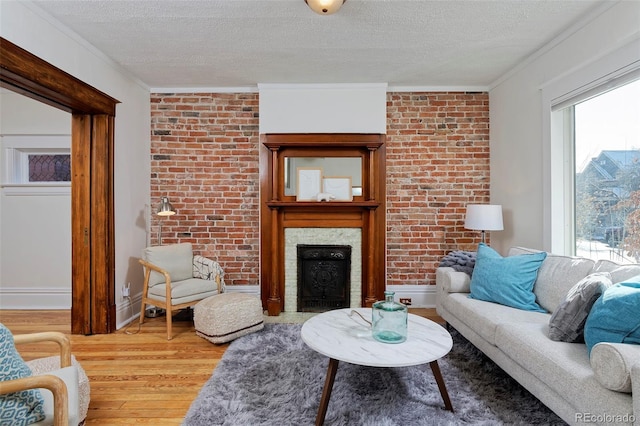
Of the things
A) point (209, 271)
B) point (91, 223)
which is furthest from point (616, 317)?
point (91, 223)

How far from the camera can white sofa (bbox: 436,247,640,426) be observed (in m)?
1.34

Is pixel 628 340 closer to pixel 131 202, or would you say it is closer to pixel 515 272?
pixel 515 272

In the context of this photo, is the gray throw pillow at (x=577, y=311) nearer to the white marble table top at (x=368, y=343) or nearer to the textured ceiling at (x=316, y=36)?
the white marble table top at (x=368, y=343)

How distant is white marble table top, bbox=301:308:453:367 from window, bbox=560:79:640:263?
5.10 ft

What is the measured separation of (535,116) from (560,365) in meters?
2.47

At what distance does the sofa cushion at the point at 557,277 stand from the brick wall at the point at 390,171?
1.51m

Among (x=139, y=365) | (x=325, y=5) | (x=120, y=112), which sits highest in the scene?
(x=325, y=5)

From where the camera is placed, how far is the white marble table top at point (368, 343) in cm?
172

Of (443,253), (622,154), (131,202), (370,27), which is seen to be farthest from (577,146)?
(131,202)

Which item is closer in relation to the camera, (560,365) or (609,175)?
(560,365)

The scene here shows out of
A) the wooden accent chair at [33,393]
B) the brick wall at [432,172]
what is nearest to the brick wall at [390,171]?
the brick wall at [432,172]

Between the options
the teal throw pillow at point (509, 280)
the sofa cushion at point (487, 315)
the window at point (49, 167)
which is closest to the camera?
the sofa cushion at point (487, 315)

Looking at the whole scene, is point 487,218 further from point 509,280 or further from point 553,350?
point 553,350

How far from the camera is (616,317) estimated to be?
1536mm
